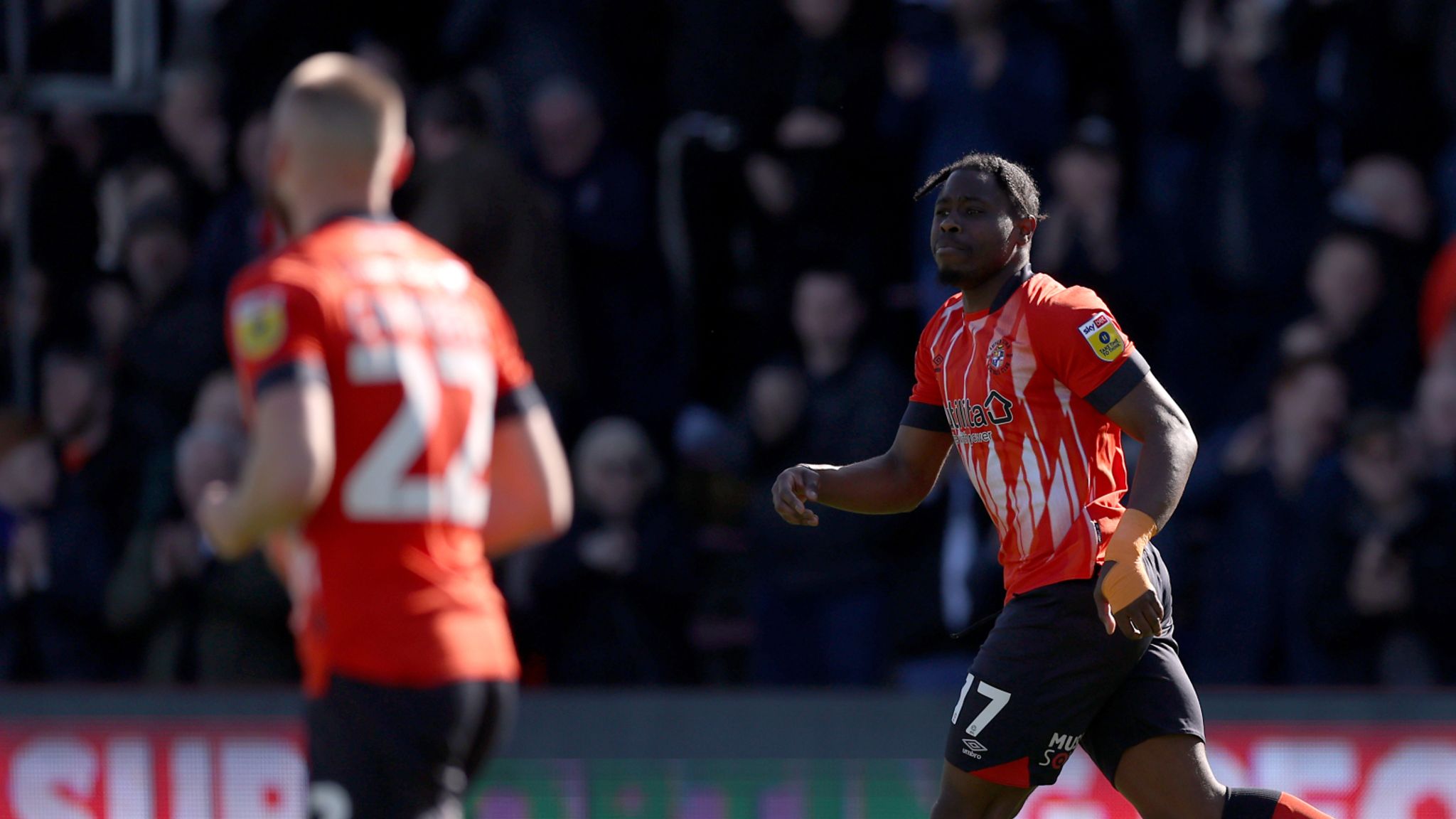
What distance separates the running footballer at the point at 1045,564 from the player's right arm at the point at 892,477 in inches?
8.7

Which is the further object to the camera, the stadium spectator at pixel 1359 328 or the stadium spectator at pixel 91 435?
the stadium spectator at pixel 91 435

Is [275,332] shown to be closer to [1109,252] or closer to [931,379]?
[931,379]

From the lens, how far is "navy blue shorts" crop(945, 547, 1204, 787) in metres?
4.73

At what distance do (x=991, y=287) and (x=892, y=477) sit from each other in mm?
631

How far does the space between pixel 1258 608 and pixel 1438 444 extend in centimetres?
98

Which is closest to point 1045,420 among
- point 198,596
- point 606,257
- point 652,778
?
point 652,778

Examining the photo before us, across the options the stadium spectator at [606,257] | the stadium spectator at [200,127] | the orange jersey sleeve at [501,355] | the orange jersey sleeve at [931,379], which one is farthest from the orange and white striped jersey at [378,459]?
the stadium spectator at [200,127]

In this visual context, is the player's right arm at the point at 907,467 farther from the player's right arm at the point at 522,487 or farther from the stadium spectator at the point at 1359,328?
the stadium spectator at the point at 1359,328

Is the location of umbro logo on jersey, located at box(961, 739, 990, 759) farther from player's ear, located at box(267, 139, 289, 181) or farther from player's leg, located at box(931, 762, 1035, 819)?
player's ear, located at box(267, 139, 289, 181)

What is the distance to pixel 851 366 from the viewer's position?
8484 millimetres

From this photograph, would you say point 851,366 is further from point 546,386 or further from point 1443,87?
point 1443,87

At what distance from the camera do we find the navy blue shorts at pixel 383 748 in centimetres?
351

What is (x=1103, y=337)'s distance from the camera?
4590mm

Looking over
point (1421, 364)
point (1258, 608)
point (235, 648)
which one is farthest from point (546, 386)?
point (1421, 364)
